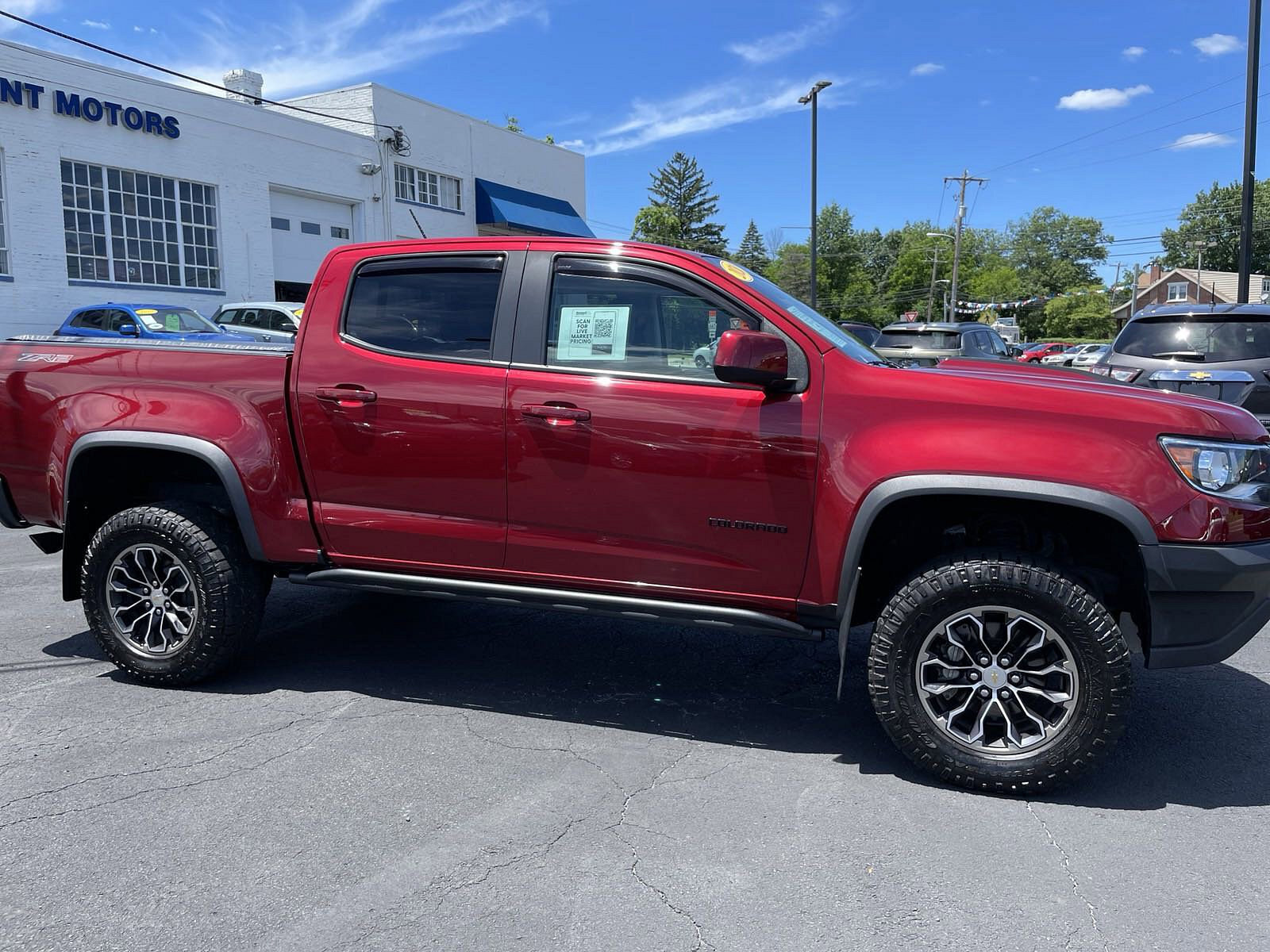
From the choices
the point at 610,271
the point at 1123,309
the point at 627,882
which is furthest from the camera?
the point at 1123,309

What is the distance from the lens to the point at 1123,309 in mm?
97125

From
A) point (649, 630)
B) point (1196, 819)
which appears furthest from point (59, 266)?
point (1196, 819)

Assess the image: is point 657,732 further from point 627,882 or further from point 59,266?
point 59,266

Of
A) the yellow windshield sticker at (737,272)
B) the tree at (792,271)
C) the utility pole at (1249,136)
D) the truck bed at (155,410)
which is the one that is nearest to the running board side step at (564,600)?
the truck bed at (155,410)

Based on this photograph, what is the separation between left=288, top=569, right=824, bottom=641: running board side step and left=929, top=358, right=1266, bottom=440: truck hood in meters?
1.09

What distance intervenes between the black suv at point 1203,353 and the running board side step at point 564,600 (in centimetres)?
581

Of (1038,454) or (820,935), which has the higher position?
(1038,454)

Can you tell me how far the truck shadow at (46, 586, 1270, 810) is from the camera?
3.62m

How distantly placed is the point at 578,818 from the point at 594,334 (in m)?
1.83

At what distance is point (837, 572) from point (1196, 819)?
4.68 feet

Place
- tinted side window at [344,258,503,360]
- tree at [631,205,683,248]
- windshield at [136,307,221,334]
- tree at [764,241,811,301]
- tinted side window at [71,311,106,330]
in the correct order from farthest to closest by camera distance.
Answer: tree at [764,241,811,301], tree at [631,205,683,248], tinted side window at [71,311,106,330], windshield at [136,307,221,334], tinted side window at [344,258,503,360]

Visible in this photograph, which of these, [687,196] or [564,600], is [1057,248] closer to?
[687,196]

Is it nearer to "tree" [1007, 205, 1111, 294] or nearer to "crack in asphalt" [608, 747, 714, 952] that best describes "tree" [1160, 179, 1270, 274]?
"tree" [1007, 205, 1111, 294]

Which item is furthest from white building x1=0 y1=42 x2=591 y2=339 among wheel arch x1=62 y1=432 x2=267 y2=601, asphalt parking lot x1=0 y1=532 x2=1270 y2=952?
asphalt parking lot x1=0 y1=532 x2=1270 y2=952
